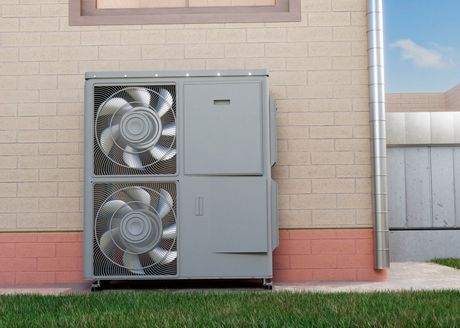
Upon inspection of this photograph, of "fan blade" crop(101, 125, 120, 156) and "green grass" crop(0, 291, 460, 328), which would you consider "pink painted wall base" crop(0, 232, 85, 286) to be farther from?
"green grass" crop(0, 291, 460, 328)

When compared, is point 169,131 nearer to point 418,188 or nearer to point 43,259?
point 43,259

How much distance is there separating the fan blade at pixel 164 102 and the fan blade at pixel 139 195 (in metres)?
0.75

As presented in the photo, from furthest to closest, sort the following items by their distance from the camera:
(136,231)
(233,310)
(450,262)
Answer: (450,262) < (136,231) < (233,310)

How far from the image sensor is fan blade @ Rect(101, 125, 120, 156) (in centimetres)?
692

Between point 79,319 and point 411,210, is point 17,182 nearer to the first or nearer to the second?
point 79,319

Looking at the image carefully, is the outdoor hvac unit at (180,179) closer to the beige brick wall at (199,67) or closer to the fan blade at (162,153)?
the fan blade at (162,153)

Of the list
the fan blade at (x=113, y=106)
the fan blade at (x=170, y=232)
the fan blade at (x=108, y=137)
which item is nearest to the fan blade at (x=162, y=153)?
the fan blade at (x=108, y=137)

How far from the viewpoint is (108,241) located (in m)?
6.89

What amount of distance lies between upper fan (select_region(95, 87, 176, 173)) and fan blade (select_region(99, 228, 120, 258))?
0.64m

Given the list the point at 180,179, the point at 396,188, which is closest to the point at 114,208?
the point at 180,179

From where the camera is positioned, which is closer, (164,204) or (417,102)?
(164,204)

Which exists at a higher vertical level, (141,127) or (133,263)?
(141,127)

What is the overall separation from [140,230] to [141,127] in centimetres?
98

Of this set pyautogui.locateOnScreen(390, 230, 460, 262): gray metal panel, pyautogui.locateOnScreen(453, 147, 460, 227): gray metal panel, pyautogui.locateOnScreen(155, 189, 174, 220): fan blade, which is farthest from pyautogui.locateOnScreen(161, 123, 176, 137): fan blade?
pyautogui.locateOnScreen(453, 147, 460, 227): gray metal panel
